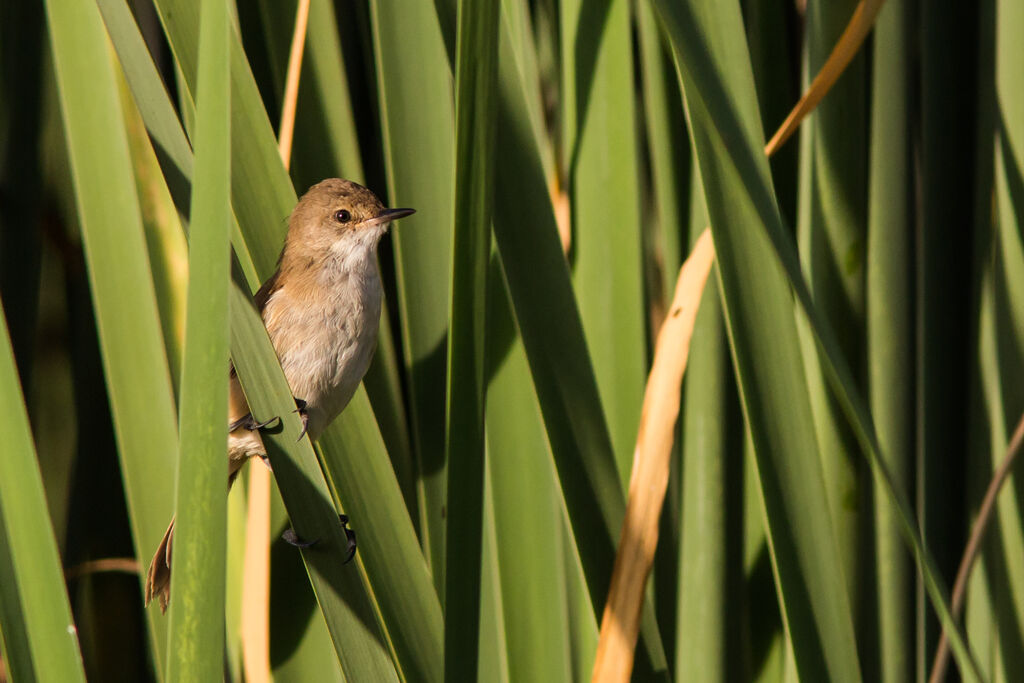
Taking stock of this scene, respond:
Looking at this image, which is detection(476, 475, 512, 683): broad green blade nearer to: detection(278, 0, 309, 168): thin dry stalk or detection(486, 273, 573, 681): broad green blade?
detection(486, 273, 573, 681): broad green blade

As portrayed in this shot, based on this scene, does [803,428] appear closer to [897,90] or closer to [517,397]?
[517,397]

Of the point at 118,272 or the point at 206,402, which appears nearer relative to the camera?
the point at 206,402

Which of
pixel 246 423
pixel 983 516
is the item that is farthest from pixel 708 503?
pixel 246 423

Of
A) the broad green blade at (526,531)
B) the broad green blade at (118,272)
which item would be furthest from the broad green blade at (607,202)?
the broad green blade at (118,272)

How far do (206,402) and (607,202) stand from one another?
64cm

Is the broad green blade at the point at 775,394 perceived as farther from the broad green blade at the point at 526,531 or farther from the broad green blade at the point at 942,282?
the broad green blade at the point at 942,282

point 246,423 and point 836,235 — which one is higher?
point 836,235

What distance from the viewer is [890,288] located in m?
1.11

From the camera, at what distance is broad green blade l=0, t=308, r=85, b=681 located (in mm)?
642

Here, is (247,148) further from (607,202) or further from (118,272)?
(607,202)

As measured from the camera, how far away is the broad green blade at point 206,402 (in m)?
0.55

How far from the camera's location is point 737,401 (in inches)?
45.5

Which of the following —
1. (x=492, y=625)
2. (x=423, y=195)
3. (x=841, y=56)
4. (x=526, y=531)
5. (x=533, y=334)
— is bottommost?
(x=492, y=625)

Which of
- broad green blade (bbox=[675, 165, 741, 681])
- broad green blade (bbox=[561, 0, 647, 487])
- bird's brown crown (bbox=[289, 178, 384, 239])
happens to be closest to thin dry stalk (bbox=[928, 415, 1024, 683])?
broad green blade (bbox=[675, 165, 741, 681])
